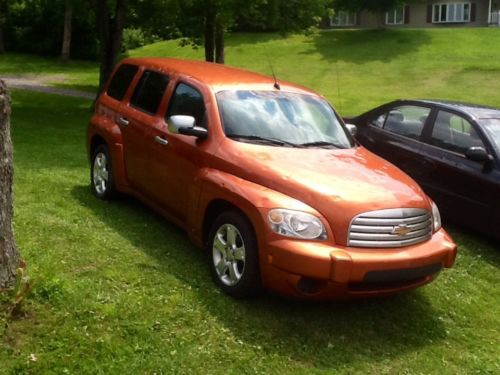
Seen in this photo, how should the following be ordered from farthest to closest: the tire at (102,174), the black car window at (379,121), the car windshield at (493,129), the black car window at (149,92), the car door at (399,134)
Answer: the black car window at (379,121) → the car door at (399,134) → the car windshield at (493,129) → the tire at (102,174) → the black car window at (149,92)

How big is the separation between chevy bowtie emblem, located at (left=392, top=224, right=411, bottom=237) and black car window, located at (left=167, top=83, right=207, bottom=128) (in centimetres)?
196

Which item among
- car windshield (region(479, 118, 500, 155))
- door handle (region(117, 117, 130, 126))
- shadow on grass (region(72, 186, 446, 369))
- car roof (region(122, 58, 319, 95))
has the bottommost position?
shadow on grass (region(72, 186, 446, 369))

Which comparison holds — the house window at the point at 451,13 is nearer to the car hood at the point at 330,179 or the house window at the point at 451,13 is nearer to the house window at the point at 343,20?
the house window at the point at 343,20

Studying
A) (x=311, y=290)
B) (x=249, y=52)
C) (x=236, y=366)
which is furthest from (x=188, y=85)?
(x=249, y=52)

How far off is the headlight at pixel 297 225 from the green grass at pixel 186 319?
68 centimetres

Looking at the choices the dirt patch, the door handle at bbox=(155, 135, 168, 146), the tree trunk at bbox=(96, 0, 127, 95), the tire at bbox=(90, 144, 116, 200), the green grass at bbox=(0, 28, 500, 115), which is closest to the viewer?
the door handle at bbox=(155, 135, 168, 146)

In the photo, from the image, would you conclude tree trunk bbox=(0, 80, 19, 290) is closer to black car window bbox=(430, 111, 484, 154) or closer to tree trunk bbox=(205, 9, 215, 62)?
black car window bbox=(430, 111, 484, 154)

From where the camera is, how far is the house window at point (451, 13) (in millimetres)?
55656

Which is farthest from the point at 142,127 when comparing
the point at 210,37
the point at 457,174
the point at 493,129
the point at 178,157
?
the point at 210,37

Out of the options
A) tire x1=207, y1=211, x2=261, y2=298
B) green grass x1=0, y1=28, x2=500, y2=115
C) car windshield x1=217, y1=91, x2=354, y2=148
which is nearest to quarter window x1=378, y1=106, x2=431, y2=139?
car windshield x1=217, y1=91, x2=354, y2=148

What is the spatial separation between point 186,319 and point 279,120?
6.89 ft

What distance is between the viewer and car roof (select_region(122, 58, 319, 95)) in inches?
240

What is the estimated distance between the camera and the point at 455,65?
34.8 m

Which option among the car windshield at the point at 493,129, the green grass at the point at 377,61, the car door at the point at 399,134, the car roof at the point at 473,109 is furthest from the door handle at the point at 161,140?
the green grass at the point at 377,61
